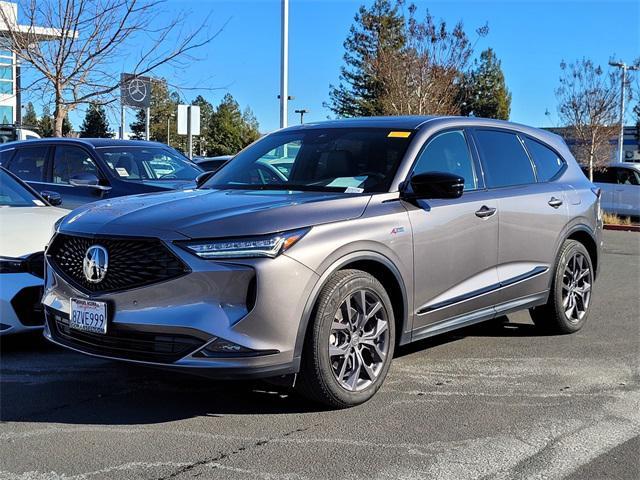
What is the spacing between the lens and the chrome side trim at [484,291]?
16.2ft

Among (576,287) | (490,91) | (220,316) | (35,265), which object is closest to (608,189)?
(576,287)

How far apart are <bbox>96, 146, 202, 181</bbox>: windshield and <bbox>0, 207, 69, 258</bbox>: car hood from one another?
2702mm

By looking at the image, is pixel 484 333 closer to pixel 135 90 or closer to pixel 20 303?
pixel 20 303

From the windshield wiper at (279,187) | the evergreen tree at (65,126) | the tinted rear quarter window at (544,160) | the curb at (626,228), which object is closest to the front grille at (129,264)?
the windshield wiper at (279,187)

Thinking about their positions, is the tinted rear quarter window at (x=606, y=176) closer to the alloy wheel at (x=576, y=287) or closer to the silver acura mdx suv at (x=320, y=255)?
the alloy wheel at (x=576, y=287)

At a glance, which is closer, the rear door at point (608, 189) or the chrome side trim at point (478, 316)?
the chrome side trim at point (478, 316)

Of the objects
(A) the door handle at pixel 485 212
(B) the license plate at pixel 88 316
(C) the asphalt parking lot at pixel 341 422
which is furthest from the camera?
(A) the door handle at pixel 485 212

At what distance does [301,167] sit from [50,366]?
2341 millimetres

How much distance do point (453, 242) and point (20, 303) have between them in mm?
3176

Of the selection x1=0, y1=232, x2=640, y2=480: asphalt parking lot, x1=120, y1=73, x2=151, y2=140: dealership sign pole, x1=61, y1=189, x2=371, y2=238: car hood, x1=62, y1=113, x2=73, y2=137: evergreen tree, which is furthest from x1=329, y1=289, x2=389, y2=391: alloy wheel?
x1=62, y1=113, x2=73, y2=137: evergreen tree

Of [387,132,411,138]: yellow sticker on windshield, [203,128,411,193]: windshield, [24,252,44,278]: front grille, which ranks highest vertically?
[387,132,411,138]: yellow sticker on windshield

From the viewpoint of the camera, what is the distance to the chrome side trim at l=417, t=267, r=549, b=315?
4.94 metres

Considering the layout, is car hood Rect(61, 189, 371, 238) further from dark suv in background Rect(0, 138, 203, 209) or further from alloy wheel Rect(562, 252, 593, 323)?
dark suv in background Rect(0, 138, 203, 209)

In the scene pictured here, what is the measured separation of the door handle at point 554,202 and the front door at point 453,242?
0.89 metres
